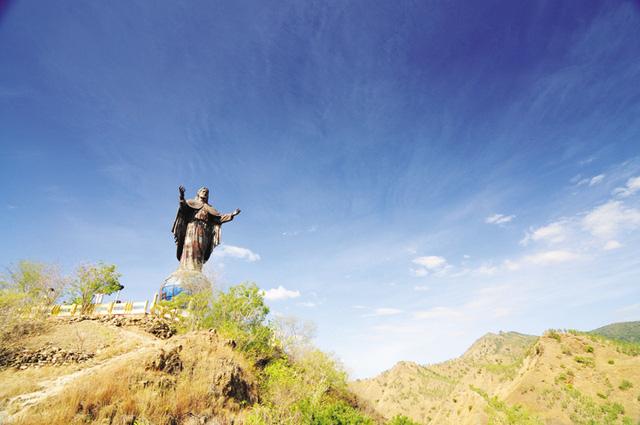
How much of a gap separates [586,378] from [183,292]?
76.0 feet

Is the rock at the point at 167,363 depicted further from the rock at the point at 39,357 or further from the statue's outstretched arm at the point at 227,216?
the statue's outstretched arm at the point at 227,216

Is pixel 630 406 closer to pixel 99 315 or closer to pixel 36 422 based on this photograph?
pixel 36 422

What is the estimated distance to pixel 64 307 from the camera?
17.9 m

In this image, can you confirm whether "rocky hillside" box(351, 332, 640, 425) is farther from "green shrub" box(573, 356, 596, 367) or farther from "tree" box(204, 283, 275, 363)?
"tree" box(204, 283, 275, 363)

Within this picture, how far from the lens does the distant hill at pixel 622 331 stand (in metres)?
41.9

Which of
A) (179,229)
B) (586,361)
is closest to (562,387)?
(586,361)

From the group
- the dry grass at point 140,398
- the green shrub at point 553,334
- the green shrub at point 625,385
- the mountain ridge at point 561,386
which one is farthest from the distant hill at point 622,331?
the dry grass at point 140,398

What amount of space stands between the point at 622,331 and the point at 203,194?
6404 centimetres

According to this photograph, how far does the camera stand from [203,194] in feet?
71.9

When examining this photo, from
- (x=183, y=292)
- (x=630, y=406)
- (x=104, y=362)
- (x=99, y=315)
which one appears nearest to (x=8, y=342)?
(x=99, y=315)

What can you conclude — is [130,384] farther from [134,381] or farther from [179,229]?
[179,229]

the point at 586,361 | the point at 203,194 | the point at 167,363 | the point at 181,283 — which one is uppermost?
the point at 203,194

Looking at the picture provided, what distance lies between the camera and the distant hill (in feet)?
137

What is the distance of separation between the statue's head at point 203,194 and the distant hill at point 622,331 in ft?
176
